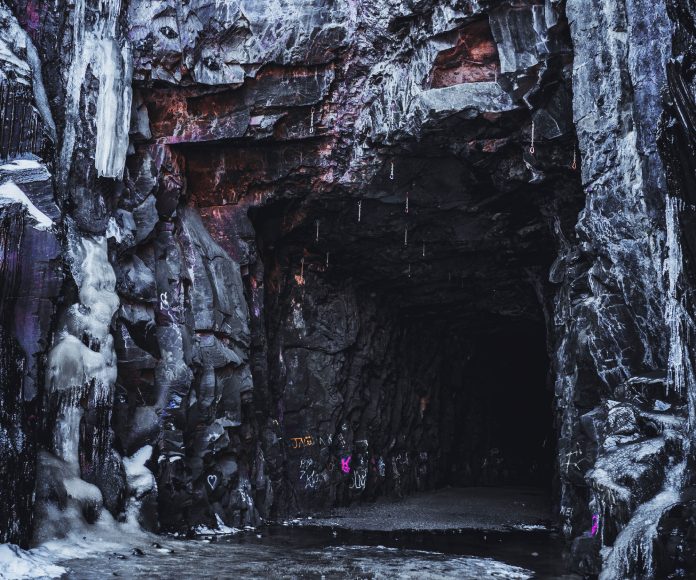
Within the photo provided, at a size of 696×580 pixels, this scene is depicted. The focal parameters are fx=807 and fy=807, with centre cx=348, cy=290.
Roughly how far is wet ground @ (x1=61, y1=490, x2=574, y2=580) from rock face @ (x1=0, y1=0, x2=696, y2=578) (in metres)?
1.08

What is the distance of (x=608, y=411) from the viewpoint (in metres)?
13.2

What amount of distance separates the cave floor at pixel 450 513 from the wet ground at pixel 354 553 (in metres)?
0.07

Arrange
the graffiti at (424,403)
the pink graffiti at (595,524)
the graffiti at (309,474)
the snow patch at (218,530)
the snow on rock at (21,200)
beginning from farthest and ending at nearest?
the graffiti at (424,403), the graffiti at (309,474), the snow patch at (218,530), the snow on rock at (21,200), the pink graffiti at (595,524)

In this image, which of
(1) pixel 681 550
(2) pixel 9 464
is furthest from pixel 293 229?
(1) pixel 681 550

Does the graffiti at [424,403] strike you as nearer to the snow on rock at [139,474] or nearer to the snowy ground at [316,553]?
the snowy ground at [316,553]

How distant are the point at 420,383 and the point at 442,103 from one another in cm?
1363

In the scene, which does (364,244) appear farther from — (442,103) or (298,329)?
(442,103)

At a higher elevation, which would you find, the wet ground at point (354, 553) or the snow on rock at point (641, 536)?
the snow on rock at point (641, 536)

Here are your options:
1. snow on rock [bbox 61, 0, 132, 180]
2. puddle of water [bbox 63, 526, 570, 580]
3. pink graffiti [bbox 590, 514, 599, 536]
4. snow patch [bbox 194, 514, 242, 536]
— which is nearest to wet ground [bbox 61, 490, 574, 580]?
puddle of water [bbox 63, 526, 570, 580]

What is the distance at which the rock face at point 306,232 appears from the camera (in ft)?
40.4

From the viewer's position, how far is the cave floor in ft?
61.1

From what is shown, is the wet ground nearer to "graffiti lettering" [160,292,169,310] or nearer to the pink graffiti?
the pink graffiti

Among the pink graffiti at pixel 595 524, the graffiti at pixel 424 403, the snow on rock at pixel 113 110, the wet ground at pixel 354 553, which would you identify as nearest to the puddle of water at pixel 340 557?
the wet ground at pixel 354 553

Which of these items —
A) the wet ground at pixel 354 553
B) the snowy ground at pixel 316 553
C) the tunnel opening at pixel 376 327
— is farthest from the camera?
the tunnel opening at pixel 376 327
